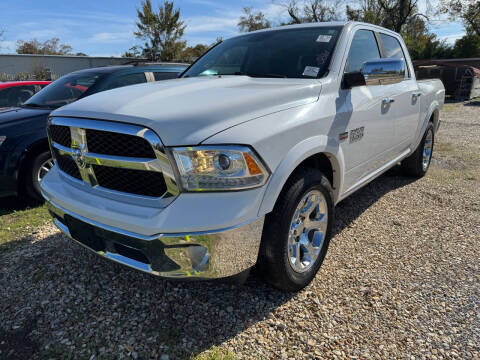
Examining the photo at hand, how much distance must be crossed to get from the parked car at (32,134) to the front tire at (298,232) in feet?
10.5

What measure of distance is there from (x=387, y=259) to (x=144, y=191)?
2090 mm

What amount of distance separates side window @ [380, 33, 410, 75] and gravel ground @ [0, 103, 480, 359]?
6.18ft

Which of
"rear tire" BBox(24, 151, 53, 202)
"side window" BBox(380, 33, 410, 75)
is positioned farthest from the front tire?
"rear tire" BBox(24, 151, 53, 202)

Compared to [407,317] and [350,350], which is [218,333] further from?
[407,317]

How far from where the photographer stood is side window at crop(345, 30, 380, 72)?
2829mm

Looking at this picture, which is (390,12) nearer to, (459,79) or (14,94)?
(459,79)

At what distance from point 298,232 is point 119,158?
1223 millimetres

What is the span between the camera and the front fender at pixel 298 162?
6.10 feet

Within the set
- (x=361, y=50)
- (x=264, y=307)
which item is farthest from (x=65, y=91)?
(x=264, y=307)

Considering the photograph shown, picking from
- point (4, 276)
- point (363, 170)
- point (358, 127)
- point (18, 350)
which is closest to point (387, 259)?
point (363, 170)

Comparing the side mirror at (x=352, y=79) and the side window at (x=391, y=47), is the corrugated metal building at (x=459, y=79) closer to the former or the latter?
the side window at (x=391, y=47)

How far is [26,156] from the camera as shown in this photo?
3.93m

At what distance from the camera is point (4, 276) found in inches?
109

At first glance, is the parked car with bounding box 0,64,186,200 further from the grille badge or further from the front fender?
the front fender
